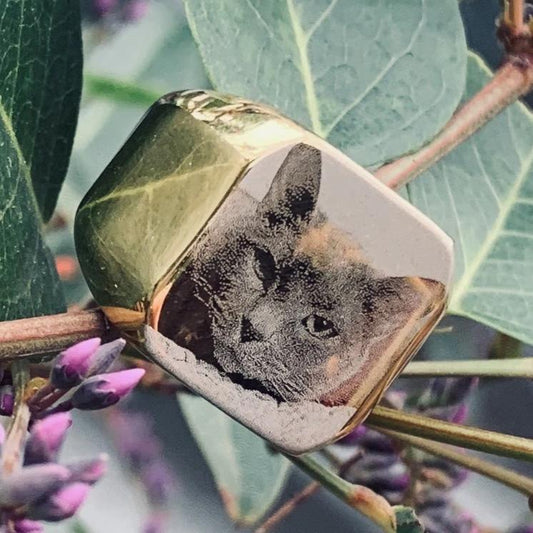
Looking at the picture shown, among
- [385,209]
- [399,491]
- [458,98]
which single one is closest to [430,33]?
[458,98]

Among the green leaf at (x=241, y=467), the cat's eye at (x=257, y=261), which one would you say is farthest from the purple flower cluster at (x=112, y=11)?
the cat's eye at (x=257, y=261)

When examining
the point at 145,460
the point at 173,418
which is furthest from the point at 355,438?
the point at 173,418

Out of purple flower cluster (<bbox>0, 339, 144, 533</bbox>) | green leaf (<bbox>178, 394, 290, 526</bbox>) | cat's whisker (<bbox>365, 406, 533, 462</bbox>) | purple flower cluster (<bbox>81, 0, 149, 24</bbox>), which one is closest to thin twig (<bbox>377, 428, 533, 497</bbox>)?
cat's whisker (<bbox>365, 406, 533, 462</bbox>)

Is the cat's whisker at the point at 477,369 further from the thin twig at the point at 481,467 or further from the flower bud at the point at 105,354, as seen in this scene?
the flower bud at the point at 105,354

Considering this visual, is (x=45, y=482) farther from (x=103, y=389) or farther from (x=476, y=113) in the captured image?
(x=476, y=113)

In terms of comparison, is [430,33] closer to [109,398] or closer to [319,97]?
[319,97]

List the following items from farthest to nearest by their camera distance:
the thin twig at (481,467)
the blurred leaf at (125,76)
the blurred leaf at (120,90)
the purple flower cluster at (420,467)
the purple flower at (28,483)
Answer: the blurred leaf at (125,76) → the blurred leaf at (120,90) → the purple flower cluster at (420,467) → the thin twig at (481,467) → the purple flower at (28,483)

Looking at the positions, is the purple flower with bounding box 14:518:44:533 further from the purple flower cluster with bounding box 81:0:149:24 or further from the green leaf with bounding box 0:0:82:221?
the purple flower cluster with bounding box 81:0:149:24
